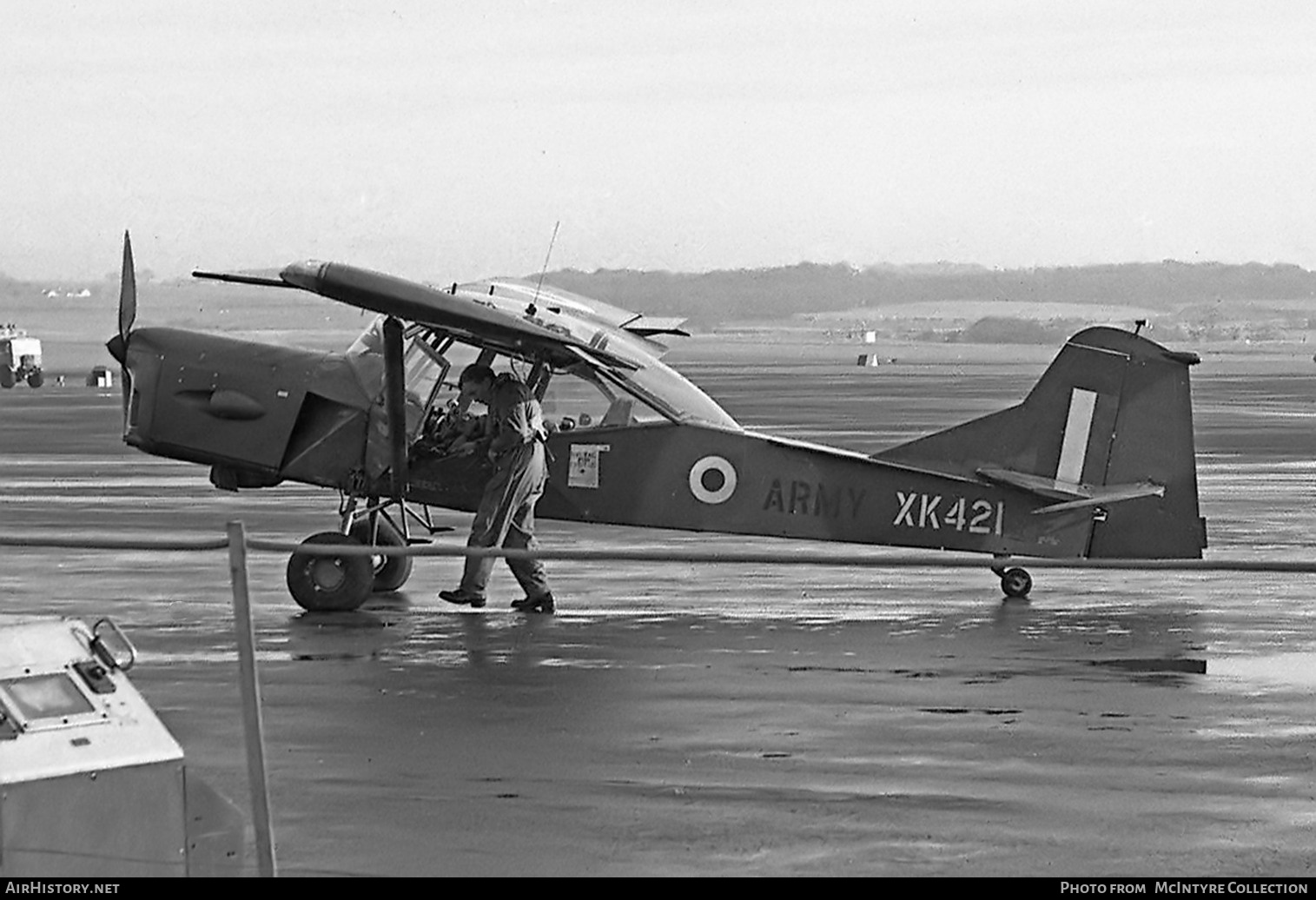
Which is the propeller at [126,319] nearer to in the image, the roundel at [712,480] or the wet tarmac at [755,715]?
the wet tarmac at [755,715]

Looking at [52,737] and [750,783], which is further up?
[52,737]

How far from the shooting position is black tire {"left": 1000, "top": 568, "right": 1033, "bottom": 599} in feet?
47.2

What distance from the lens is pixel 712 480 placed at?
46.1 ft

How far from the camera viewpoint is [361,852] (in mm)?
7348

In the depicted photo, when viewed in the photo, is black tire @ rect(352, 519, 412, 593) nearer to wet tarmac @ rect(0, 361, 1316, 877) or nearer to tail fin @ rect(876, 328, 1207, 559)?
wet tarmac @ rect(0, 361, 1316, 877)

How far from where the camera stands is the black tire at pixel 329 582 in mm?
13523

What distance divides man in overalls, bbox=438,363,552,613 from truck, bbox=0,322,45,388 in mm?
51167

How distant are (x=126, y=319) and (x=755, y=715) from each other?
6.55 metres

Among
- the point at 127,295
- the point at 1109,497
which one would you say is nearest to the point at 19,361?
the point at 127,295

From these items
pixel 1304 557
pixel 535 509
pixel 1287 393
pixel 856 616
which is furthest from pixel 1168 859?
pixel 1287 393

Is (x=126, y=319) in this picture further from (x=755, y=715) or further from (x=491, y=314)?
(x=755, y=715)

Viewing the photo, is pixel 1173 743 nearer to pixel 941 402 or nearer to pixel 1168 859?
pixel 1168 859

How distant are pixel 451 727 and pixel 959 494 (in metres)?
5.23

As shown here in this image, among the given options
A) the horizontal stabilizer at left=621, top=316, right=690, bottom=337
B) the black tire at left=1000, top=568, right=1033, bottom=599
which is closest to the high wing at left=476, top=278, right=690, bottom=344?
the horizontal stabilizer at left=621, top=316, right=690, bottom=337
